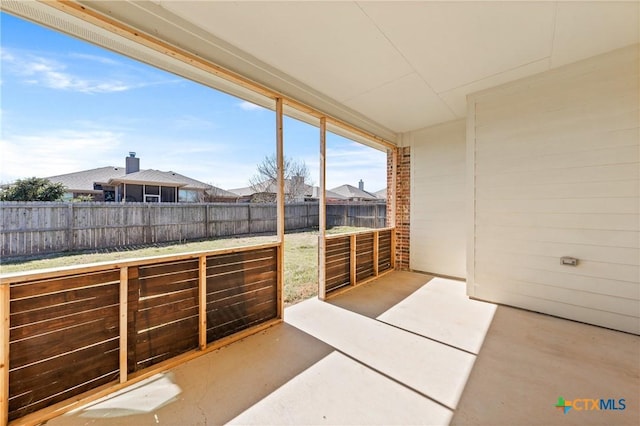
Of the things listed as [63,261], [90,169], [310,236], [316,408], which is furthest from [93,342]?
[310,236]

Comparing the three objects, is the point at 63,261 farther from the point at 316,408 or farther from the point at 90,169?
the point at 316,408

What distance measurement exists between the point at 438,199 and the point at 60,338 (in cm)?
512

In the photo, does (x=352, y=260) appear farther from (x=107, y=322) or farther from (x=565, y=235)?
(x=107, y=322)

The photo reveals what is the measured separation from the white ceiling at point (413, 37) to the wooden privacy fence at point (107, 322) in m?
2.05

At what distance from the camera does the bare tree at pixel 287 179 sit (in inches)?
152

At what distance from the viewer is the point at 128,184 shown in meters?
2.04

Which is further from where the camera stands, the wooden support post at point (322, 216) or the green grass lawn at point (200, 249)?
the wooden support post at point (322, 216)

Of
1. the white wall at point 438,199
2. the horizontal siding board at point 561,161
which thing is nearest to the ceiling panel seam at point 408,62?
the white wall at point 438,199

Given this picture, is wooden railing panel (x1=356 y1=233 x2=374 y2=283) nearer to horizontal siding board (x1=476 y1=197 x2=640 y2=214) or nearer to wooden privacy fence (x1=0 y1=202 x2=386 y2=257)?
wooden privacy fence (x1=0 y1=202 x2=386 y2=257)

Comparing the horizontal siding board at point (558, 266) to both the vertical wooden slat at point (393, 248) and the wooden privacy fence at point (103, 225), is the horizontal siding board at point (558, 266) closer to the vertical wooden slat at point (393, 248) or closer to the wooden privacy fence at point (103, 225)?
the vertical wooden slat at point (393, 248)

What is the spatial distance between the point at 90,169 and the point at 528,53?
423 cm

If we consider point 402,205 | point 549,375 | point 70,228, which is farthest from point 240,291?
point 402,205

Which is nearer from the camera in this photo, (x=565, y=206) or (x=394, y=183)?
(x=565, y=206)

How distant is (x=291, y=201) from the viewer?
646 cm
